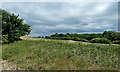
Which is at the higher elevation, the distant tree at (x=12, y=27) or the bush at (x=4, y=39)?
the distant tree at (x=12, y=27)

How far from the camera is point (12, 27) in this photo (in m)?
14.2

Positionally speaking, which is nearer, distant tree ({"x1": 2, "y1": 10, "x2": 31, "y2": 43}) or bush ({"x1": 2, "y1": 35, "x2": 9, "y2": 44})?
bush ({"x1": 2, "y1": 35, "x2": 9, "y2": 44})

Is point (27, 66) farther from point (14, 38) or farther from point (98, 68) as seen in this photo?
point (14, 38)

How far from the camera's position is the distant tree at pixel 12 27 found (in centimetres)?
1335

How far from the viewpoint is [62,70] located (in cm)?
549

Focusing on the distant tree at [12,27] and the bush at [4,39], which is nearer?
the bush at [4,39]

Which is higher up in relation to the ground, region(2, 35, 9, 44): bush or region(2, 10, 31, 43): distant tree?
region(2, 10, 31, 43): distant tree

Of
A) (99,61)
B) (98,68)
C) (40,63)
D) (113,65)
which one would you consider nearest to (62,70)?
(40,63)

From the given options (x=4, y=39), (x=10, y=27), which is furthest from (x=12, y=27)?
(x=4, y=39)

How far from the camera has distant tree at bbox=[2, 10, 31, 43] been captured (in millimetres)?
13352

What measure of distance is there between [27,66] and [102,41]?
45.5 ft

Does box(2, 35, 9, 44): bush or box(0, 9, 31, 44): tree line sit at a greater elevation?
box(0, 9, 31, 44): tree line

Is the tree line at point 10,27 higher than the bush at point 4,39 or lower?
higher

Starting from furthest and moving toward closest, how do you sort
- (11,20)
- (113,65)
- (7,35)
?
1. (11,20)
2. (7,35)
3. (113,65)
